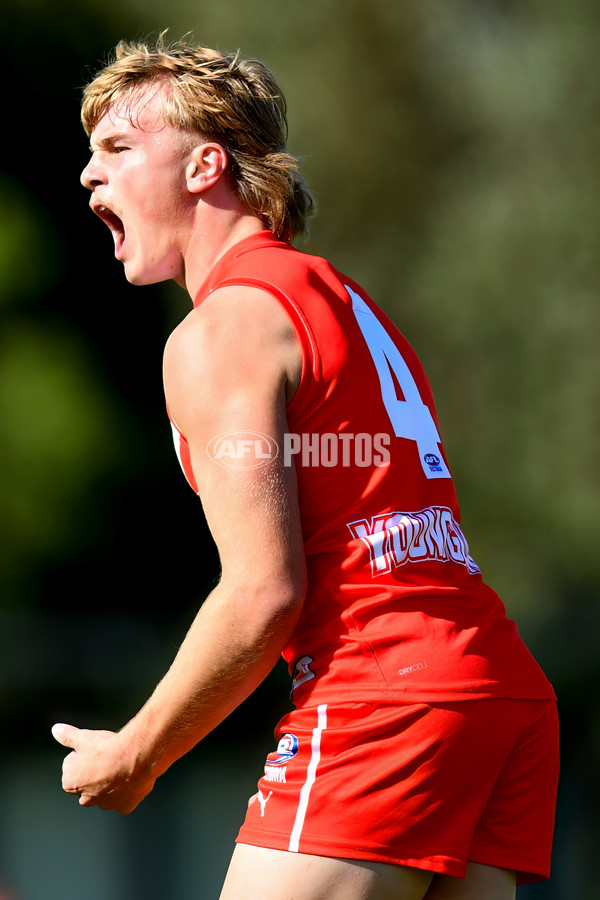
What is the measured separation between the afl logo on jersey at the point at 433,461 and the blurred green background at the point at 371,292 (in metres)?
3.11

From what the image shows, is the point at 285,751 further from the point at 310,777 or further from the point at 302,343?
the point at 302,343

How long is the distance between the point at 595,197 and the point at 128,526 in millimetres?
3265

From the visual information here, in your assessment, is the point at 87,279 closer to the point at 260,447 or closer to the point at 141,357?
the point at 141,357

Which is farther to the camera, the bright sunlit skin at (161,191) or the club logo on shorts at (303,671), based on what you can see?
the bright sunlit skin at (161,191)

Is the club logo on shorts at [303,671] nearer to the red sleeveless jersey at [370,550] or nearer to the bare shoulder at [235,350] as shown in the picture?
the red sleeveless jersey at [370,550]

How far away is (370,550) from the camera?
3.77 feet

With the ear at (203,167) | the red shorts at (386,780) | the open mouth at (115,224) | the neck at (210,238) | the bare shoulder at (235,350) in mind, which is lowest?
the red shorts at (386,780)

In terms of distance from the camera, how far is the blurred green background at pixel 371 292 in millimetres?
4438

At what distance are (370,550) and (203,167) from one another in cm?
61

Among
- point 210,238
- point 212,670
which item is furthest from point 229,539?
point 210,238

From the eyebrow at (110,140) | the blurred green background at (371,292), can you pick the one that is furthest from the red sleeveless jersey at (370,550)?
the blurred green background at (371,292)

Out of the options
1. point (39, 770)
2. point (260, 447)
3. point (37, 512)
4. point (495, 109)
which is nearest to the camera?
point (260, 447)

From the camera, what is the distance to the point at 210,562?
5191mm

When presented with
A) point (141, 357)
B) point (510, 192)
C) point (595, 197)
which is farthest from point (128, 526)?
point (595, 197)
